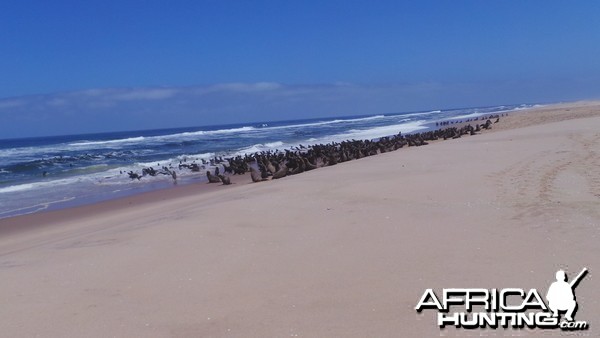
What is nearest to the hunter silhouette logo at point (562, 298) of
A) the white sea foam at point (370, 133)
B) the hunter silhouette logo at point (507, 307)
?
the hunter silhouette logo at point (507, 307)

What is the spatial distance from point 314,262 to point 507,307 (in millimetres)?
1665

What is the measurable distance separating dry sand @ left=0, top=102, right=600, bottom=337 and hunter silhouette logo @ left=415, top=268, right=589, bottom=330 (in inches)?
3.4

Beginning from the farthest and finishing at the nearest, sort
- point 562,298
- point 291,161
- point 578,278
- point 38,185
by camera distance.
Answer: point 38,185 < point 291,161 < point 578,278 < point 562,298

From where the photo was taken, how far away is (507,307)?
3330 millimetres

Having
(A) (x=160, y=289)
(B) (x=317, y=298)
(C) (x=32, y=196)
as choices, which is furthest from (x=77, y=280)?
(C) (x=32, y=196)

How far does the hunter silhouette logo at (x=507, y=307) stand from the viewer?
316 cm

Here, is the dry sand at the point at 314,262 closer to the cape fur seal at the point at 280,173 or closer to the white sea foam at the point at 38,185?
the cape fur seal at the point at 280,173

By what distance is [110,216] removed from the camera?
10.1 metres

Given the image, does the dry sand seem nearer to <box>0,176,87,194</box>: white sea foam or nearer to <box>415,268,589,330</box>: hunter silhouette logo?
<box>415,268,589,330</box>: hunter silhouette logo

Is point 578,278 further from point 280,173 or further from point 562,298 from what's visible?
point 280,173

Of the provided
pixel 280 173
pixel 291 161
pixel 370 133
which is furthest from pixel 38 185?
pixel 370 133

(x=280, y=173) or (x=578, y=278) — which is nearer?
(x=578, y=278)

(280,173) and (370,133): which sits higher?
(280,173)

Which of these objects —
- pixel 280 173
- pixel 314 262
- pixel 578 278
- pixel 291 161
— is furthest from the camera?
pixel 291 161
